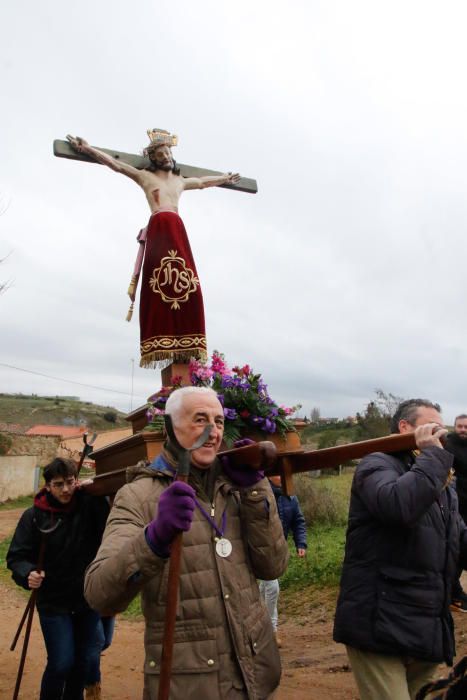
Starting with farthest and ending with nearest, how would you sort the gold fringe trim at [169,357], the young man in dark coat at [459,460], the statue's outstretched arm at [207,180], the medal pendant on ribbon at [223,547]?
the statue's outstretched arm at [207,180]
the gold fringe trim at [169,357]
the young man in dark coat at [459,460]
the medal pendant on ribbon at [223,547]

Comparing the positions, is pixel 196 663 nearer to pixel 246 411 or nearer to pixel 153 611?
pixel 153 611

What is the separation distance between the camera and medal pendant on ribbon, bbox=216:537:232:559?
2279 mm

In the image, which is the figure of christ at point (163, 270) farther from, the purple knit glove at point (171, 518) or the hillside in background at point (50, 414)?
the hillside in background at point (50, 414)

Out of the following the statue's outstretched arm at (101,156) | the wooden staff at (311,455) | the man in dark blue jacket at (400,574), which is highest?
the statue's outstretched arm at (101,156)

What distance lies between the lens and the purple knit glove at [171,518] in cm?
185

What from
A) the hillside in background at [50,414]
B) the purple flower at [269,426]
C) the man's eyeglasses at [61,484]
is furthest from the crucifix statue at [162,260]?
the hillside in background at [50,414]

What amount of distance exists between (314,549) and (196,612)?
323 inches

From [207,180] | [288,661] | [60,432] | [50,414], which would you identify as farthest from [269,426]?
[50,414]

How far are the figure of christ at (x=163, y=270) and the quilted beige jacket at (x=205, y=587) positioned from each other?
91.4 inches

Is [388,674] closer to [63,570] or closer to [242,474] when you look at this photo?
[242,474]

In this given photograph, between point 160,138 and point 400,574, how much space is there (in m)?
4.08

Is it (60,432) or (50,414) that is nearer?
(60,432)

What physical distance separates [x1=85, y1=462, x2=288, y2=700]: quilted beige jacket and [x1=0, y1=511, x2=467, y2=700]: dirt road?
9.76 ft

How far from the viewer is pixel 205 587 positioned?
220 centimetres
